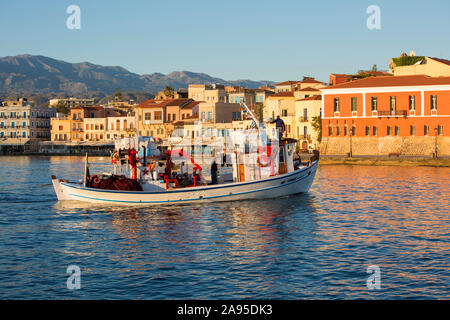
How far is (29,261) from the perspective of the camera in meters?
23.1

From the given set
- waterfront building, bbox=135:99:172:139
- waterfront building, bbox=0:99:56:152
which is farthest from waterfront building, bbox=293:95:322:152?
waterfront building, bbox=0:99:56:152

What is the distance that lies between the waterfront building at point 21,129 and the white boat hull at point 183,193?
390ft

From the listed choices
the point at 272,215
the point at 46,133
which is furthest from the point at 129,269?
the point at 46,133

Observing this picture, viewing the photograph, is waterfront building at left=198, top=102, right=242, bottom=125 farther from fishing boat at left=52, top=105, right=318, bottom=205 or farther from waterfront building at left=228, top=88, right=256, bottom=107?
fishing boat at left=52, top=105, right=318, bottom=205

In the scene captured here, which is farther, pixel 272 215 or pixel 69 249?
pixel 272 215

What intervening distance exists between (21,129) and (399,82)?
105366 mm

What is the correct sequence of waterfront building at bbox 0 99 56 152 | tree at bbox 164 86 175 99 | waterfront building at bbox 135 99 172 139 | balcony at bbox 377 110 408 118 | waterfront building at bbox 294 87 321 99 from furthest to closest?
waterfront building at bbox 0 99 56 152, tree at bbox 164 86 175 99, waterfront building at bbox 135 99 172 139, waterfront building at bbox 294 87 321 99, balcony at bbox 377 110 408 118

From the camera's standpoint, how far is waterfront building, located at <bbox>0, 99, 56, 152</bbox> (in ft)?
500

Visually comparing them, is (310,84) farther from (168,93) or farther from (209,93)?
(168,93)

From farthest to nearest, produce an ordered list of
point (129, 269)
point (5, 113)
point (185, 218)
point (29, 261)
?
point (5, 113)
point (185, 218)
point (29, 261)
point (129, 269)
